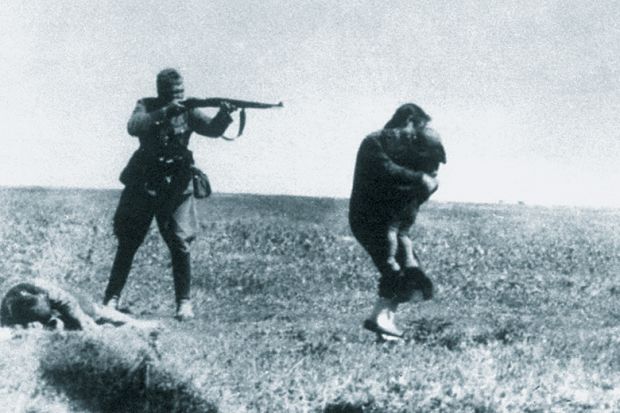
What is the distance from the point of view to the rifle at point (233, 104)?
9102 mm

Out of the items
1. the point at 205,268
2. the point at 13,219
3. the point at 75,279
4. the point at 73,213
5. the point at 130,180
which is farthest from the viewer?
the point at 73,213

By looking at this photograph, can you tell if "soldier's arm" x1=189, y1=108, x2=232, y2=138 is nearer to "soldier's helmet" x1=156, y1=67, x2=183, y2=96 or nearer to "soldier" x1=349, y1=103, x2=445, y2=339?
"soldier's helmet" x1=156, y1=67, x2=183, y2=96

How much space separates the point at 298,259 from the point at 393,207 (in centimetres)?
867

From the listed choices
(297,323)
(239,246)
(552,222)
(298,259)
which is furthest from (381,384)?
(552,222)

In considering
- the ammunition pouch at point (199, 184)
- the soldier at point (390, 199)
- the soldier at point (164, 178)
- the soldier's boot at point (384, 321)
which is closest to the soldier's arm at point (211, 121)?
the soldier at point (164, 178)

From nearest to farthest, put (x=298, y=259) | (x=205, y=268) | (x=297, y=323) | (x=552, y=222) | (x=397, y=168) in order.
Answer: (x=397, y=168) → (x=297, y=323) → (x=205, y=268) → (x=298, y=259) → (x=552, y=222)

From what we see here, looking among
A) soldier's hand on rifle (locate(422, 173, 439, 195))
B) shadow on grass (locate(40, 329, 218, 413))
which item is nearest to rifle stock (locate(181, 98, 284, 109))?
soldier's hand on rifle (locate(422, 173, 439, 195))

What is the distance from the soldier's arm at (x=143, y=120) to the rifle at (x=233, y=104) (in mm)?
228

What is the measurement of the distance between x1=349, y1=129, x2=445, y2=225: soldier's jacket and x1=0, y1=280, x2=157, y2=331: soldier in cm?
198

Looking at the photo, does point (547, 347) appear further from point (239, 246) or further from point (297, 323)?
point (239, 246)

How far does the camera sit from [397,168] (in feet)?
27.0

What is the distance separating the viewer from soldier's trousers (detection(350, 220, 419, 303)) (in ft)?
27.2

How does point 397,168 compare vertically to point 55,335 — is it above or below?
above

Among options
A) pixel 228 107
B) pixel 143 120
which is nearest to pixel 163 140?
pixel 143 120
